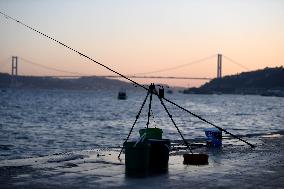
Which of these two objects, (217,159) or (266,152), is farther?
(266,152)

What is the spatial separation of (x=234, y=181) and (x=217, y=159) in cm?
356

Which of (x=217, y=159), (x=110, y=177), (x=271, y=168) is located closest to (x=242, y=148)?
(x=217, y=159)

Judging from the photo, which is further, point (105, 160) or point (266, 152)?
point (266, 152)

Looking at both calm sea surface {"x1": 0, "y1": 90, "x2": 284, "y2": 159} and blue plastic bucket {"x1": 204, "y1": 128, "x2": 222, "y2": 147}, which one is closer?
blue plastic bucket {"x1": 204, "y1": 128, "x2": 222, "y2": 147}

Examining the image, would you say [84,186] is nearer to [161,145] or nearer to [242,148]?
[161,145]

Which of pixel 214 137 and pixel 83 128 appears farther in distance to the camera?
pixel 83 128

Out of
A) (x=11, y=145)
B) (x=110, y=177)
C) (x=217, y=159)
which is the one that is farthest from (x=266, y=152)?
(x=11, y=145)

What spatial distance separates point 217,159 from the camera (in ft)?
43.8

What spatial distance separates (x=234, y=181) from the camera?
9.79 metres

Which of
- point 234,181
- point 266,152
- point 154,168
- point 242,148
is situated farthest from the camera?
point 242,148

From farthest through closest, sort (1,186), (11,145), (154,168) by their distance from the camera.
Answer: (11,145) → (154,168) → (1,186)

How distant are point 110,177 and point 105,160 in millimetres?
2731

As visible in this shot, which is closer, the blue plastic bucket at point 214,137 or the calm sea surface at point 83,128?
the blue plastic bucket at point 214,137

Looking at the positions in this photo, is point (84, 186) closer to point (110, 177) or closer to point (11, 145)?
point (110, 177)
